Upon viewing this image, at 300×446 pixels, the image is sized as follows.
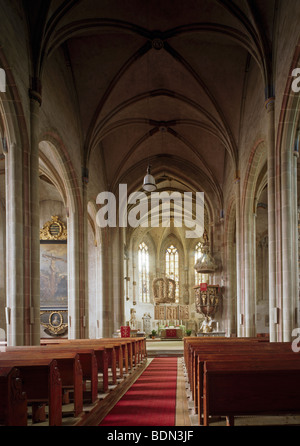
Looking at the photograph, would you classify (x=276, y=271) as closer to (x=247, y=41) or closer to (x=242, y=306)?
(x=242, y=306)

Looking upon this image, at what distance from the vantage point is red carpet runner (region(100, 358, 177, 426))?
5621 mm

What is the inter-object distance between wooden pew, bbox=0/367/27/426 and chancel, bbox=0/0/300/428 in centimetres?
2

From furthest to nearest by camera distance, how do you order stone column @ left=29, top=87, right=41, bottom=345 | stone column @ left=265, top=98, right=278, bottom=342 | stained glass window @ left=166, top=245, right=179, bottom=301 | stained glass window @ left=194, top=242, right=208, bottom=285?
stained glass window @ left=166, top=245, right=179, bottom=301
stained glass window @ left=194, top=242, right=208, bottom=285
stone column @ left=265, top=98, right=278, bottom=342
stone column @ left=29, top=87, right=41, bottom=345

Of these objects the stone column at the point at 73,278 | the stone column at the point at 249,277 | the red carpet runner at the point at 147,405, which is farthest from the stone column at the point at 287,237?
the stone column at the point at 73,278

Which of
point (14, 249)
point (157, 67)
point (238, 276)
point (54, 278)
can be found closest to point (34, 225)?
point (14, 249)

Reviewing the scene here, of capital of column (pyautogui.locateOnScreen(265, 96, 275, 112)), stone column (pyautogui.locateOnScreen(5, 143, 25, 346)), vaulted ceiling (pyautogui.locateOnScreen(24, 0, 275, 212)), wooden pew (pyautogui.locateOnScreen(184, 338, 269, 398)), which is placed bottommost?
wooden pew (pyautogui.locateOnScreen(184, 338, 269, 398))

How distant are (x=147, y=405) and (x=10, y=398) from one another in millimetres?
3518

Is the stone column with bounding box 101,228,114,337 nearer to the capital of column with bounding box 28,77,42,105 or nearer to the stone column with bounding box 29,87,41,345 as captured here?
the stone column with bounding box 29,87,41,345

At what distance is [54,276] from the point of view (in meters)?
23.7

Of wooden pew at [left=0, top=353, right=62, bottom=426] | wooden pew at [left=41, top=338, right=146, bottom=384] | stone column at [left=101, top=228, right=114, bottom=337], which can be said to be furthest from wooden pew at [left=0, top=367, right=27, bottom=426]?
stone column at [left=101, top=228, right=114, bottom=337]

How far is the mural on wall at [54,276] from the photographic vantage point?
23.4 meters

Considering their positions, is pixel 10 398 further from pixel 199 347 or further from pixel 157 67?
pixel 157 67

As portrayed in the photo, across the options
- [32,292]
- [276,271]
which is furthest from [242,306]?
[32,292]

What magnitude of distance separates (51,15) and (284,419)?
11.1 m
